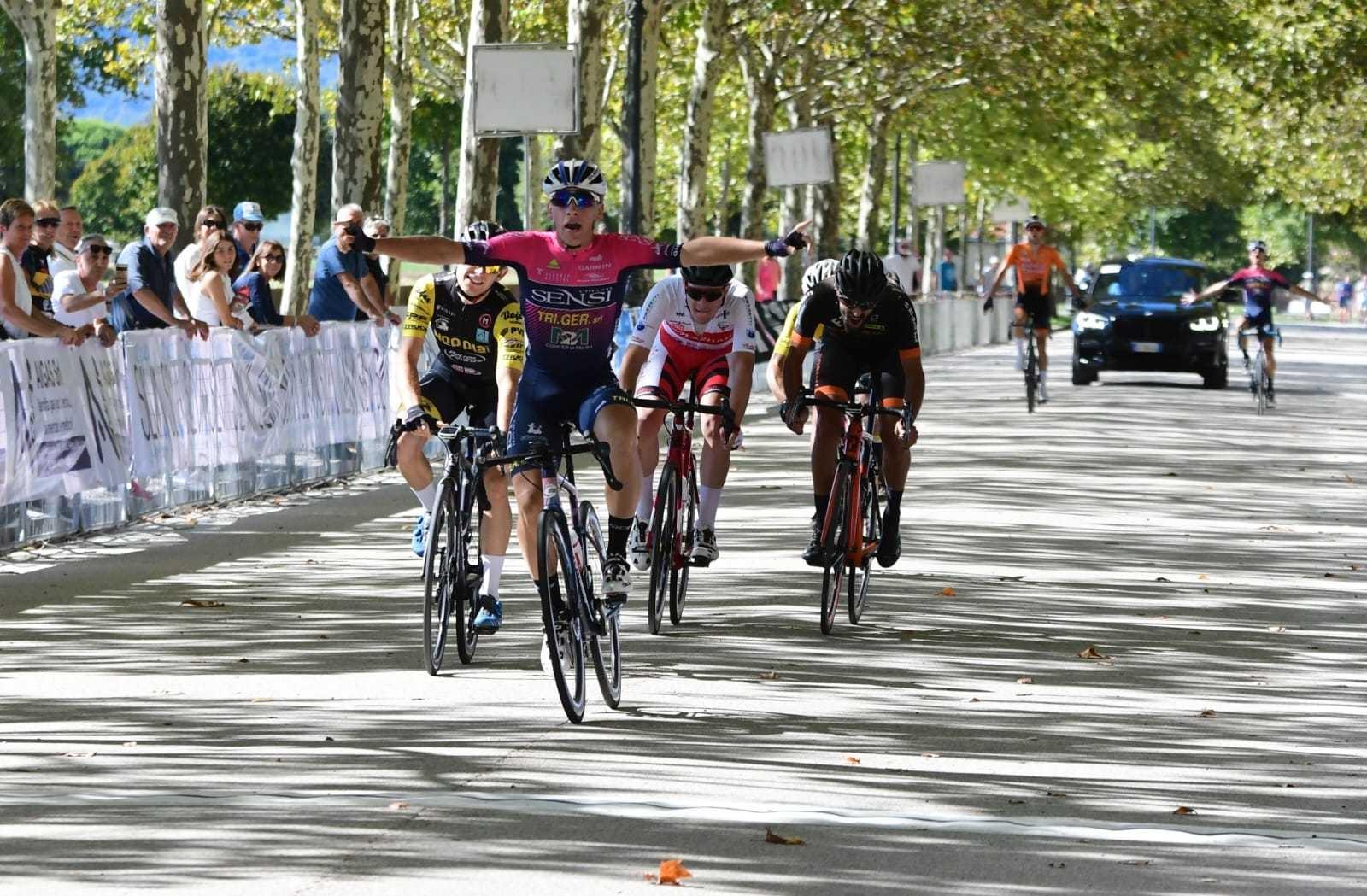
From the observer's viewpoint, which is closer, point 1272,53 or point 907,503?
point 907,503

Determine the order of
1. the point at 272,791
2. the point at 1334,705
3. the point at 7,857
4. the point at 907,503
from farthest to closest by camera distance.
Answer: the point at 907,503 < the point at 1334,705 < the point at 272,791 < the point at 7,857

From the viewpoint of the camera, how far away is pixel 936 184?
53469mm

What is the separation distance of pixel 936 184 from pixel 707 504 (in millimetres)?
41427

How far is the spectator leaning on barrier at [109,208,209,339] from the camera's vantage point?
1673 cm

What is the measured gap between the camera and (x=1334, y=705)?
989cm

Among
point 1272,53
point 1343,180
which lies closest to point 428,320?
point 1272,53

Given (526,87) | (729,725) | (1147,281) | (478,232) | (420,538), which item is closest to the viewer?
(729,725)

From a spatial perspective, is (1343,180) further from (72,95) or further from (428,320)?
(428,320)

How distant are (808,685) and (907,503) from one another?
821cm

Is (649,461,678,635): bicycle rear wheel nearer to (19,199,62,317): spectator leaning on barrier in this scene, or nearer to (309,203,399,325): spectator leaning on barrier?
(19,199,62,317): spectator leaning on barrier

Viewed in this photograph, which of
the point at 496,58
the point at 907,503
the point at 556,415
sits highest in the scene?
the point at 496,58

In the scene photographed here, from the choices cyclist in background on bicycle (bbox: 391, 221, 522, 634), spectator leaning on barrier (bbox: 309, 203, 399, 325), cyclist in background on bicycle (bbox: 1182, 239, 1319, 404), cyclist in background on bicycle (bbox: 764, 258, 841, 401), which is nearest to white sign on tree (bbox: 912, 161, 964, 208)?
cyclist in background on bicycle (bbox: 1182, 239, 1319, 404)

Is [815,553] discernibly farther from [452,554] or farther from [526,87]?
[526,87]

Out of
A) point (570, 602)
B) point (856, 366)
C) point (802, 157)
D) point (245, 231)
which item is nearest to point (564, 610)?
point (570, 602)
